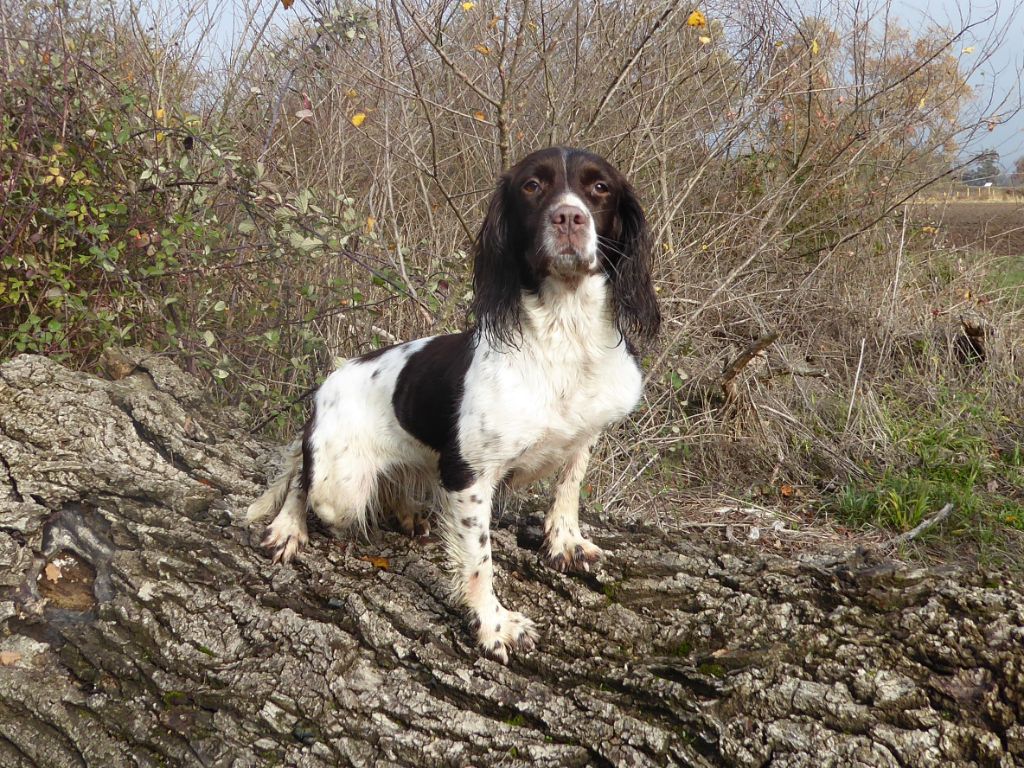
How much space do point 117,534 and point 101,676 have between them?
1.93 ft

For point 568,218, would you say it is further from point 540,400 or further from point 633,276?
point 540,400

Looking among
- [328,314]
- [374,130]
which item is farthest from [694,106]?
[328,314]

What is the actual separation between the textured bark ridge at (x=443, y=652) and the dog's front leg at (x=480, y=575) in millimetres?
60

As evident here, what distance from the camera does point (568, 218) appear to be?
7.70 ft

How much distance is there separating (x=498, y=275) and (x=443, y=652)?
3.81 feet

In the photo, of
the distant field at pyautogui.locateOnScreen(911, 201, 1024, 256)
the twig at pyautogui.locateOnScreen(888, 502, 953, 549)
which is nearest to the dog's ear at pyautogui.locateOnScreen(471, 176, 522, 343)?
the twig at pyautogui.locateOnScreen(888, 502, 953, 549)

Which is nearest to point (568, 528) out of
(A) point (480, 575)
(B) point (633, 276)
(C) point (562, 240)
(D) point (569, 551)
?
(D) point (569, 551)

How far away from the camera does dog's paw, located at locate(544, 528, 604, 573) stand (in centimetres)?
258

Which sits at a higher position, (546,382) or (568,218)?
(568,218)

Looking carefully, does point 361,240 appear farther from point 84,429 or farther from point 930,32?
point 930,32

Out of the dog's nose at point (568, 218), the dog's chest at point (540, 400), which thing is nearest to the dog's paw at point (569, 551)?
the dog's chest at point (540, 400)

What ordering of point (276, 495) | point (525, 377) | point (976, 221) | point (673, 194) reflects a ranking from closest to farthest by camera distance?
point (525, 377) → point (276, 495) → point (673, 194) → point (976, 221)

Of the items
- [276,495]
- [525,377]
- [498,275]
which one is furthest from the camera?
[276,495]

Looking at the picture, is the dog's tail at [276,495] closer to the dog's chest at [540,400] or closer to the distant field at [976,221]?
the dog's chest at [540,400]
